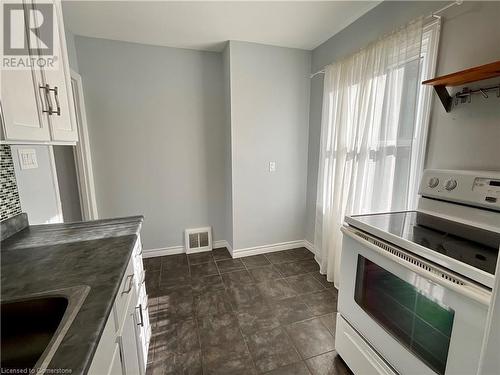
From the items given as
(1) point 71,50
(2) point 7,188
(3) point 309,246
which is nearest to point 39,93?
(2) point 7,188

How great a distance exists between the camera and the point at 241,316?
1956 millimetres

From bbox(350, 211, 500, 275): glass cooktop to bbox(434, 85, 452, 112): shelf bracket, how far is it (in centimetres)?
67

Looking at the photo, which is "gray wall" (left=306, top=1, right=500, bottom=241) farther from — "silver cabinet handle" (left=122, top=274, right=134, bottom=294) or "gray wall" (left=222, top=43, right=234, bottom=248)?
"silver cabinet handle" (left=122, top=274, right=134, bottom=294)

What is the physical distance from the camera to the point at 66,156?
8.94ft

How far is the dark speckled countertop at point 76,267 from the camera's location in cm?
62

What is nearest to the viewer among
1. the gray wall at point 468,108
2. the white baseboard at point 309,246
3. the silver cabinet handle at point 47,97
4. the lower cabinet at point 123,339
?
the lower cabinet at point 123,339

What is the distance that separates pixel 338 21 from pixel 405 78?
0.98m

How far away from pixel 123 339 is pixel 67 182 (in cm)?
262

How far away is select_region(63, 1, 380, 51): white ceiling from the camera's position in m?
1.89

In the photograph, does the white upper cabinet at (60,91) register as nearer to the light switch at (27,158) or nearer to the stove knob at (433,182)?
the light switch at (27,158)

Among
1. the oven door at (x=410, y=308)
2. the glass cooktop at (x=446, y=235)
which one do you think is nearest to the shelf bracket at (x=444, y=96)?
the glass cooktop at (x=446, y=235)

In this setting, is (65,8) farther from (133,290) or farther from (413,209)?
(413,209)

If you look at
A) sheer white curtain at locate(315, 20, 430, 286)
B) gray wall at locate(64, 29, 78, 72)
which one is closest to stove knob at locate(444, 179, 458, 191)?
sheer white curtain at locate(315, 20, 430, 286)

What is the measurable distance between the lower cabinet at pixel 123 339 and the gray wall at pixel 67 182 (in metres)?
2.10
